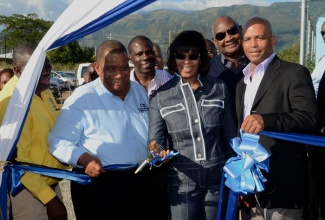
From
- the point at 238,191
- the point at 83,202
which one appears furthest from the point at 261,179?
the point at 83,202

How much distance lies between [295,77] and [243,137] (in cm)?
51

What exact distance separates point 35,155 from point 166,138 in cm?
95

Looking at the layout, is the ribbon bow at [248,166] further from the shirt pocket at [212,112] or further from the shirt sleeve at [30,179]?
the shirt sleeve at [30,179]

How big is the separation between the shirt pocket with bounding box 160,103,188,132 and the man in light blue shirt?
25cm

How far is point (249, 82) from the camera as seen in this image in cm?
317

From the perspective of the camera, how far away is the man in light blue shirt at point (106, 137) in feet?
10.2

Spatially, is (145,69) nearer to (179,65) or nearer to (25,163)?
(179,65)

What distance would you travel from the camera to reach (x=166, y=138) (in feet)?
10.7

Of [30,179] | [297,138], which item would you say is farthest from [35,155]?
[297,138]

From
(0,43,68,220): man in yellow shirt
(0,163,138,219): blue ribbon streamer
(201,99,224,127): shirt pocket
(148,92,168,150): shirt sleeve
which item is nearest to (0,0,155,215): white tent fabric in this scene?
(0,163,138,219): blue ribbon streamer

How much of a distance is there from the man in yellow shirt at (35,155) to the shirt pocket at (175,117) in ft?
2.84

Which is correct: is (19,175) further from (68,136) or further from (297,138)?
(297,138)

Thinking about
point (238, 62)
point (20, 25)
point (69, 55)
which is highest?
point (20, 25)

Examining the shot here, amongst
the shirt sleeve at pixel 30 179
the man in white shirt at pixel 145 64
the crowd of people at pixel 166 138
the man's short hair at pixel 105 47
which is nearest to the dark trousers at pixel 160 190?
the crowd of people at pixel 166 138
